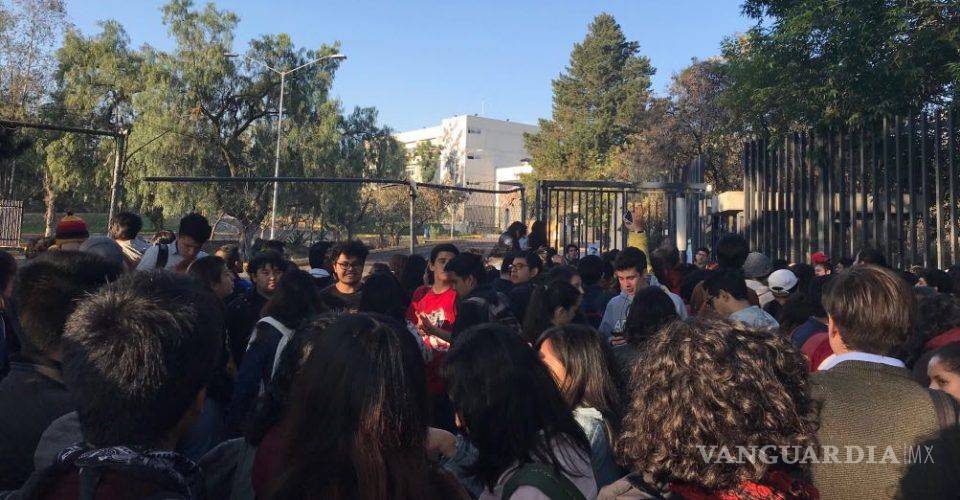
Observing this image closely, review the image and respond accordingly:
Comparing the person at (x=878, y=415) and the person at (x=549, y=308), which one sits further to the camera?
the person at (x=549, y=308)

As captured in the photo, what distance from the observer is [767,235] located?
44.0ft

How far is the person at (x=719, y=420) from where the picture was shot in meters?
1.89

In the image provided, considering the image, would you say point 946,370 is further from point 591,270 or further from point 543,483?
point 591,270

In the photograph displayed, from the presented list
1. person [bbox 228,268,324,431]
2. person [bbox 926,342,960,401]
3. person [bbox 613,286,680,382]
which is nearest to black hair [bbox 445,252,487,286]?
person [bbox 228,268,324,431]

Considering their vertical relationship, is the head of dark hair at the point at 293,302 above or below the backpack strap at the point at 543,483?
above

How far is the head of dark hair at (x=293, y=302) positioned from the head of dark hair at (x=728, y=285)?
247 cm

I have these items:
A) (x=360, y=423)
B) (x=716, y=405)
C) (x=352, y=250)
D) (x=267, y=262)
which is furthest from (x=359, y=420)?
(x=352, y=250)

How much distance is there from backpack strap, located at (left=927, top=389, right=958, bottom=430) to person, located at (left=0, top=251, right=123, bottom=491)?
2678 millimetres

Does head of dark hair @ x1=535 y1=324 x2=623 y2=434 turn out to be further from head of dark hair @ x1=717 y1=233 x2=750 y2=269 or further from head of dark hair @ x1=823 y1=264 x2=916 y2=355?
head of dark hair @ x1=717 y1=233 x2=750 y2=269

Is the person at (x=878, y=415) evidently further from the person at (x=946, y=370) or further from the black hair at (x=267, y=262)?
the black hair at (x=267, y=262)

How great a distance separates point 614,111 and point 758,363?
5374cm

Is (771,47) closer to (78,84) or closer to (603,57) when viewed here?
(78,84)

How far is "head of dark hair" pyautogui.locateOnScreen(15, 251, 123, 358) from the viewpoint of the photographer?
259cm

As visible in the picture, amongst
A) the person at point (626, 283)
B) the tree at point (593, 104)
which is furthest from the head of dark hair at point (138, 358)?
the tree at point (593, 104)
